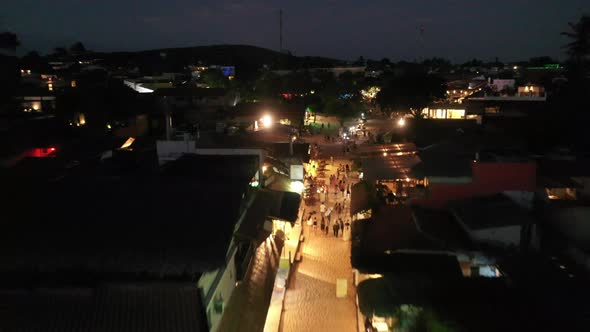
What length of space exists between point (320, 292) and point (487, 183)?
7.17 meters

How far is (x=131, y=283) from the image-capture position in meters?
7.55

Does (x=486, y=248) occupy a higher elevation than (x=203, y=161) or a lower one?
lower

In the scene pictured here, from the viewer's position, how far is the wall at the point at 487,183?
1574 centimetres

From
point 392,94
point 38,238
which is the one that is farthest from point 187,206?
point 392,94

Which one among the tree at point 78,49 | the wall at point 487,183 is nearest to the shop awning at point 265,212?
the wall at point 487,183

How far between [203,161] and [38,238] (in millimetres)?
6544

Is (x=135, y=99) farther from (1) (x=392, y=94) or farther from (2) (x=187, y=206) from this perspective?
(2) (x=187, y=206)

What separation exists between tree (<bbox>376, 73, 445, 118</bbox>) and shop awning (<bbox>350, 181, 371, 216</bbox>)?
88.0ft

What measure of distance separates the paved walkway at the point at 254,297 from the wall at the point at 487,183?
663cm

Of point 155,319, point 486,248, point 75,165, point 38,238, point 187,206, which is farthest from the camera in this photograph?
point 75,165

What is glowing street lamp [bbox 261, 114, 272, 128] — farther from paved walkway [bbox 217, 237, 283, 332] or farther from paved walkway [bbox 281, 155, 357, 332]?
paved walkway [bbox 217, 237, 283, 332]

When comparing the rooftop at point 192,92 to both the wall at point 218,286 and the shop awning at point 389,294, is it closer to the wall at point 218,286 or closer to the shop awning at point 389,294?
the shop awning at point 389,294

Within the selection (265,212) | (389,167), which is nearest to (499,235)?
(389,167)

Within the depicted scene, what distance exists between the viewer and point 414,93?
44.2 meters
